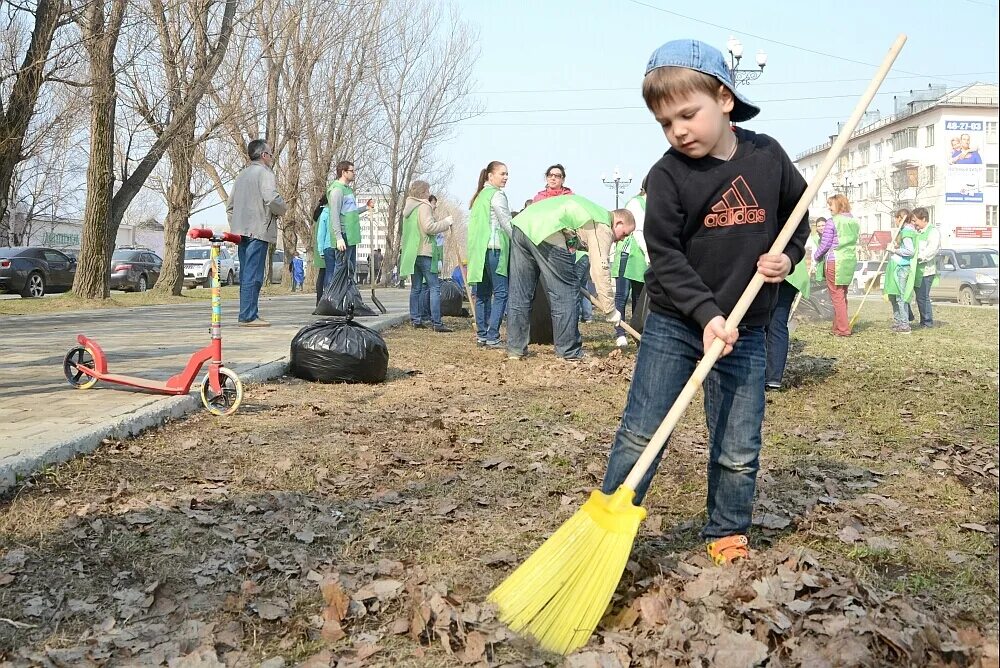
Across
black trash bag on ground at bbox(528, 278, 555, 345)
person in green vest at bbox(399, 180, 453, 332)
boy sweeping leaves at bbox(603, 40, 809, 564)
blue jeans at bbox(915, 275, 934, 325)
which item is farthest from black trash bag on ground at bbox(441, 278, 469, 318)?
boy sweeping leaves at bbox(603, 40, 809, 564)

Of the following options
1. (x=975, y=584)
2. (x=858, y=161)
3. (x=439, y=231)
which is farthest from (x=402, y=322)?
(x=858, y=161)

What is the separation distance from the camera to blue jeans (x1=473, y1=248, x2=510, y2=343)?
10398mm

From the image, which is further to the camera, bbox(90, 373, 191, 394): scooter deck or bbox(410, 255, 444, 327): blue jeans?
bbox(410, 255, 444, 327): blue jeans

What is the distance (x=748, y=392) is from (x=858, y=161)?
197 ft

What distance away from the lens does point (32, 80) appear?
45.5 ft

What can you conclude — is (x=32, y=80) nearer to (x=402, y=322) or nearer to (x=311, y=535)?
(x=402, y=322)

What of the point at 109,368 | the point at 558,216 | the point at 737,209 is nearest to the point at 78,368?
the point at 109,368

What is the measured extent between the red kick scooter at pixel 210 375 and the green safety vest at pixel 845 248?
917cm

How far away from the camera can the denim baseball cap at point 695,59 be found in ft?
9.73

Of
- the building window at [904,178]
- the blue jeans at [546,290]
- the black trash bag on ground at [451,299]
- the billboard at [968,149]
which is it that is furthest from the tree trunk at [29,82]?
the building window at [904,178]

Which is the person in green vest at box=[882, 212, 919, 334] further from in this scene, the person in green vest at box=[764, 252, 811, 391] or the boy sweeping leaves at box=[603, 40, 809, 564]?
the boy sweeping leaves at box=[603, 40, 809, 564]

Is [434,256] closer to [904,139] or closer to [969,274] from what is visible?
[969,274]

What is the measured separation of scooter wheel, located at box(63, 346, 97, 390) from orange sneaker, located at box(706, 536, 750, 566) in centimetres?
471

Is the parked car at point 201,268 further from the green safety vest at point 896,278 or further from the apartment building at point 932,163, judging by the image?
the green safety vest at point 896,278
